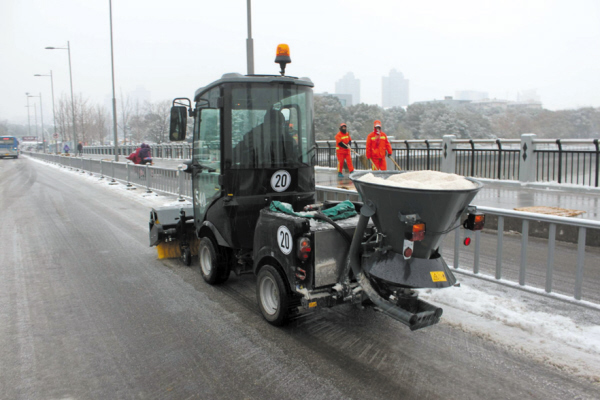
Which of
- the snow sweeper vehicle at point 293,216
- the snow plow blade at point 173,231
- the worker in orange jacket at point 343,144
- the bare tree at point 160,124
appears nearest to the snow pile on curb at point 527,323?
the snow sweeper vehicle at point 293,216

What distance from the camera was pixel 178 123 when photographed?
554 centimetres

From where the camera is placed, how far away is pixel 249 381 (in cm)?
362

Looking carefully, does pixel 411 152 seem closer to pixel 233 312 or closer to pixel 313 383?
pixel 233 312

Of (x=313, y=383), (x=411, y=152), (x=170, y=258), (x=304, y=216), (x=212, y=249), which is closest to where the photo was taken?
(x=313, y=383)

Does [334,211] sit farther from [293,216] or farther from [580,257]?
[580,257]

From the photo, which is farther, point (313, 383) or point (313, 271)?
point (313, 271)

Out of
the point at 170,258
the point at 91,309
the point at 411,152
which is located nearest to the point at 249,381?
the point at 91,309

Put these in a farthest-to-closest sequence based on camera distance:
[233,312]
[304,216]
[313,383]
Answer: [233,312]
[304,216]
[313,383]

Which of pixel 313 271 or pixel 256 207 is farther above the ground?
pixel 256 207

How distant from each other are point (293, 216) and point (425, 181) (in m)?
1.33

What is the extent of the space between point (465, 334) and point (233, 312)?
2.50 metres

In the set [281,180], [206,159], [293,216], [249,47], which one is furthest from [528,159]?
[293,216]

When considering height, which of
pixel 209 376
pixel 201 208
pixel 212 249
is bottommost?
pixel 209 376

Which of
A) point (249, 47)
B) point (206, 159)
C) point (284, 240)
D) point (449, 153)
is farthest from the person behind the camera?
point (449, 153)
